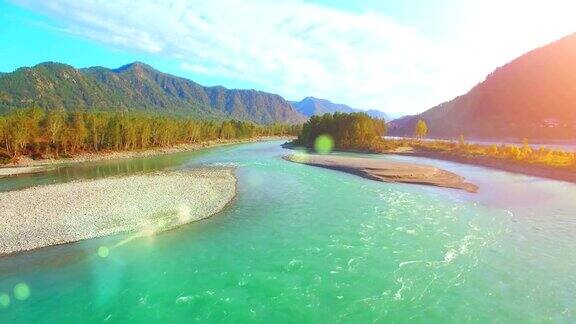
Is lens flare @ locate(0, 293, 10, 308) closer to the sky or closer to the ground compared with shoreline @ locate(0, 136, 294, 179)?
closer to the sky

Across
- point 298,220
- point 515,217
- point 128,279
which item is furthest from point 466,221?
point 128,279

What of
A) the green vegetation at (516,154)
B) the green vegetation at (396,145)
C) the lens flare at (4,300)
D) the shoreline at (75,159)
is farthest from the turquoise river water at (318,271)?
the shoreline at (75,159)

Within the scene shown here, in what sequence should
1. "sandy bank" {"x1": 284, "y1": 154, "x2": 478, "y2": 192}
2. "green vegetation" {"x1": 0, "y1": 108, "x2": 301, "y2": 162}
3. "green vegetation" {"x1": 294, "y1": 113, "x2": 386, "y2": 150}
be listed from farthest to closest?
"green vegetation" {"x1": 294, "y1": 113, "x2": 386, "y2": 150}, "green vegetation" {"x1": 0, "y1": 108, "x2": 301, "y2": 162}, "sandy bank" {"x1": 284, "y1": 154, "x2": 478, "y2": 192}

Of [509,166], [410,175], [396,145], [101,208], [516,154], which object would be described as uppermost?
[516,154]

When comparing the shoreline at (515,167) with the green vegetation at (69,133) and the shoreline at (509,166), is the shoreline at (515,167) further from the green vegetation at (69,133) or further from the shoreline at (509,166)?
the green vegetation at (69,133)

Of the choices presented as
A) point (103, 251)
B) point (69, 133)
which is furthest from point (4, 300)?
point (69, 133)

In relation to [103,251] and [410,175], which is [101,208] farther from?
[410,175]

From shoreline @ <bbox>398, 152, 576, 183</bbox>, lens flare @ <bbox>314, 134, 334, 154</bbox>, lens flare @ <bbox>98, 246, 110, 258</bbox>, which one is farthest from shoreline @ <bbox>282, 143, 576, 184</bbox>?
lens flare @ <bbox>98, 246, 110, 258</bbox>

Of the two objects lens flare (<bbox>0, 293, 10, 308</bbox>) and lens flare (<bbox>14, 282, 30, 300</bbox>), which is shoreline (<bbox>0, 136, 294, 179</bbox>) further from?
lens flare (<bbox>0, 293, 10, 308</bbox>)
